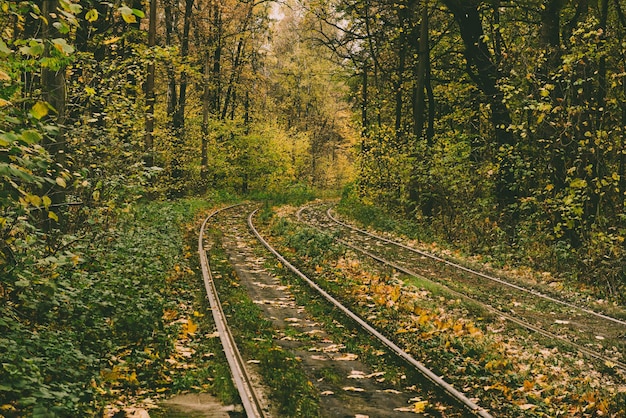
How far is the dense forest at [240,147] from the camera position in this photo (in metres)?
4.86

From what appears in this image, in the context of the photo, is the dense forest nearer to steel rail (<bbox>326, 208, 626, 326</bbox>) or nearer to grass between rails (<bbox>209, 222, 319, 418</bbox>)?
grass between rails (<bbox>209, 222, 319, 418</bbox>)

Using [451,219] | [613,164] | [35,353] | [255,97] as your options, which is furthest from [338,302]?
[255,97]

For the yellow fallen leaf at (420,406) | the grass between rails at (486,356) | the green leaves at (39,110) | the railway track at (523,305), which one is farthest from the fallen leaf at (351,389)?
the green leaves at (39,110)

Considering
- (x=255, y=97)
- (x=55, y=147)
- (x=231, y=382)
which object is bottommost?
(x=231, y=382)

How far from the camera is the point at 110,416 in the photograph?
5352 millimetres

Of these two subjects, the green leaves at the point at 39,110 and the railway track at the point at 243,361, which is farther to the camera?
the railway track at the point at 243,361

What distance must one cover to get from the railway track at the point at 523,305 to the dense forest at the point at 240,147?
2.30 metres

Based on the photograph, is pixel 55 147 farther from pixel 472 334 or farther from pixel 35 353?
pixel 472 334

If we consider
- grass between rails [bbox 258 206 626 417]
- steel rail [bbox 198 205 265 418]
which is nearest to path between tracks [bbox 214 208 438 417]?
steel rail [bbox 198 205 265 418]

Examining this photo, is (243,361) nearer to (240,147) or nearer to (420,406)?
(420,406)

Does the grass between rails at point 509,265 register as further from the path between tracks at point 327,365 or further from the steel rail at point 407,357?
the path between tracks at point 327,365

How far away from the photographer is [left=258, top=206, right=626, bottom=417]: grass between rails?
242 inches

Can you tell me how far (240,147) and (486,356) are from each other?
104 feet

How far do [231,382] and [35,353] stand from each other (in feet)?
7.48
